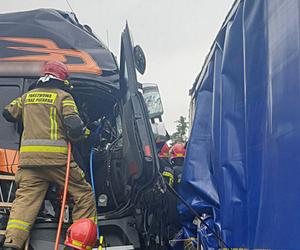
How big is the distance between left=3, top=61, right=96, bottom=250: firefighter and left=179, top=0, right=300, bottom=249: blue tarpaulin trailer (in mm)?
940

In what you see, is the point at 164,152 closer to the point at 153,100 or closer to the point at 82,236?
the point at 153,100

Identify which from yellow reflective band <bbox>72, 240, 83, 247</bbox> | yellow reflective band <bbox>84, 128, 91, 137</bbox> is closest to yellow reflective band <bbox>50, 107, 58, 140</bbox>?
yellow reflective band <bbox>84, 128, 91, 137</bbox>

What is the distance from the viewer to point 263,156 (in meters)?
2.27

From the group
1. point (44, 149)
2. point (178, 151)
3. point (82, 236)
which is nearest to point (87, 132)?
point (44, 149)

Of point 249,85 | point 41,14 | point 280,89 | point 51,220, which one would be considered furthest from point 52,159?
point 280,89

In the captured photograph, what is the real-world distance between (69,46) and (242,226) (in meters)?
2.26

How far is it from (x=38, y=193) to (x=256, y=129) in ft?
6.41

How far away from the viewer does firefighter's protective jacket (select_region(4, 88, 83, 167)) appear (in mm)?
3697

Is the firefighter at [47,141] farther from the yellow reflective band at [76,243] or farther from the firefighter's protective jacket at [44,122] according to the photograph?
the yellow reflective band at [76,243]

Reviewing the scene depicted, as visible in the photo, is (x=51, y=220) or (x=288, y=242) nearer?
(x=288, y=242)

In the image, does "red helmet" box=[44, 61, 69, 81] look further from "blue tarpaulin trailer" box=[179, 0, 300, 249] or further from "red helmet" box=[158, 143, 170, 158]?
"red helmet" box=[158, 143, 170, 158]

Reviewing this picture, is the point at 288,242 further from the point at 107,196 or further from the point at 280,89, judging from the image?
the point at 107,196

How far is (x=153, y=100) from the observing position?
4328 millimetres

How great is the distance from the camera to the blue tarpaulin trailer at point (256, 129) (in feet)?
6.31
